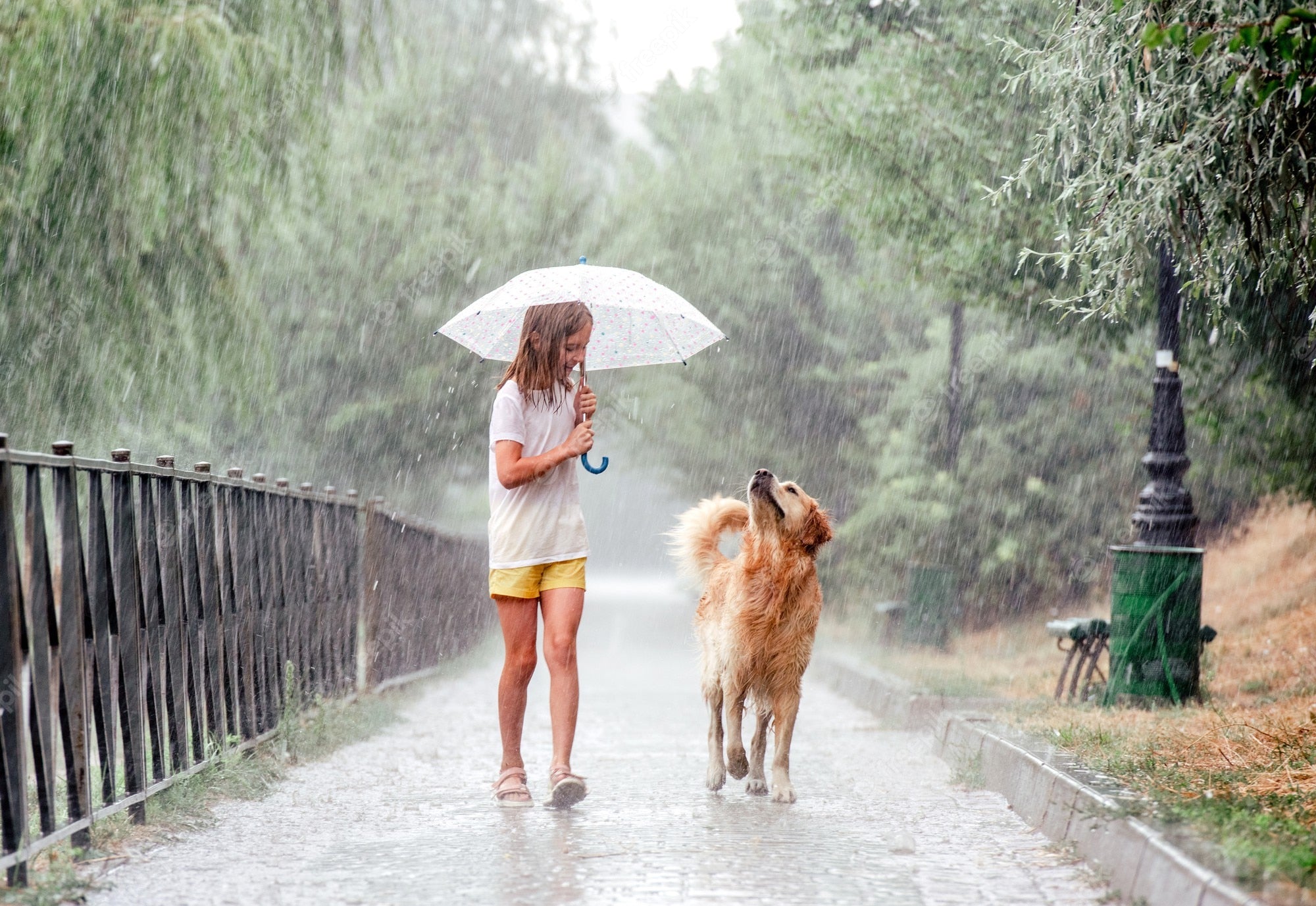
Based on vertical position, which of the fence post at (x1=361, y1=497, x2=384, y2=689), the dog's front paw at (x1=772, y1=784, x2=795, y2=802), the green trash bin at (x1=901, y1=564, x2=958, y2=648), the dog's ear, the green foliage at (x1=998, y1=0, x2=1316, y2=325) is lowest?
the green trash bin at (x1=901, y1=564, x2=958, y2=648)

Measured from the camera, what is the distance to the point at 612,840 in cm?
542

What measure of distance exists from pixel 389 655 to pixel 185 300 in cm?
344

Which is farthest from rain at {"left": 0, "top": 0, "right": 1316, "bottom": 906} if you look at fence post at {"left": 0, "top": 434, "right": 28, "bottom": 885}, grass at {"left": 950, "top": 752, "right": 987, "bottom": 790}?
grass at {"left": 950, "top": 752, "right": 987, "bottom": 790}

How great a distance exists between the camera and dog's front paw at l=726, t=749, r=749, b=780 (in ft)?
22.7

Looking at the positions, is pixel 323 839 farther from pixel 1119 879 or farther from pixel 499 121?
pixel 499 121

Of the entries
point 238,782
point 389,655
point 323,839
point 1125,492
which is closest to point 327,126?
point 389,655

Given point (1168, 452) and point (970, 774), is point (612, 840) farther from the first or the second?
point (1168, 452)

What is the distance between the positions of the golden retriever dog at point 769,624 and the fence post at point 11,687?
11.0 feet

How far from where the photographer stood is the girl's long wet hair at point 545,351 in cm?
623

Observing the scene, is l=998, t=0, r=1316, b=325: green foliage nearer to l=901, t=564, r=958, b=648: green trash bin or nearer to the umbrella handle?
the umbrella handle

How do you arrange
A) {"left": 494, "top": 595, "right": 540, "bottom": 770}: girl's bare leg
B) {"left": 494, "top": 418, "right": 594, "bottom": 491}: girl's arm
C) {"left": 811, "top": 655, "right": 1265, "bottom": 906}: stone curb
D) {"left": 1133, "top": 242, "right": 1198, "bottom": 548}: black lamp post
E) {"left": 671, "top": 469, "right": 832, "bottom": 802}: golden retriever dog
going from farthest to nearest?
{"left": 1133, "top": 242, "right": 1198, "bottom": 548}: black lamp post, {"left": 671, "top": 469, "right": 832, "bottom": 802}: golden retriever dog, {"left": 494, "top": 595, "right": 540, "bottom": 770}: girl's bare leg, {"left": 494, "top": 418, "right": 594, "bottom": 491}: girl's arm, {"left": 811, "top": 655, "right": 1265, "bottom": 906}: stone curb

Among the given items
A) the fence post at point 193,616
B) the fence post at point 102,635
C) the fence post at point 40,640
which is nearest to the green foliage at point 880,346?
the fence post at point 193,616

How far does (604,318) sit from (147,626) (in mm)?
2777

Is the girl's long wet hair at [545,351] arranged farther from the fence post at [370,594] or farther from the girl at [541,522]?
the fence post at [370,594]
